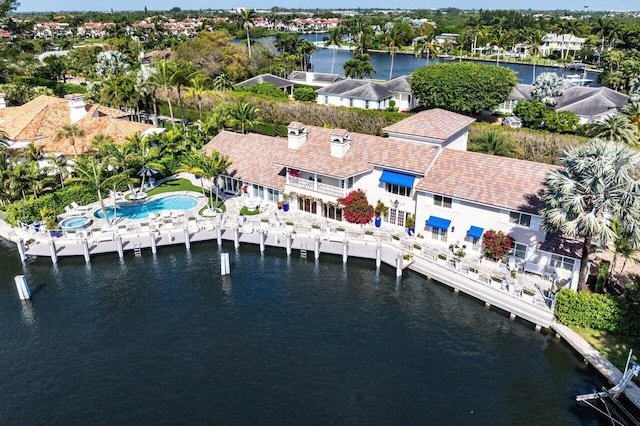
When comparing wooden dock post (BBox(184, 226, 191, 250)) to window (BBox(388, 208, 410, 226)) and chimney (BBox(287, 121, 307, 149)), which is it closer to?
chimney (BBox(287, 121, 307, 149))

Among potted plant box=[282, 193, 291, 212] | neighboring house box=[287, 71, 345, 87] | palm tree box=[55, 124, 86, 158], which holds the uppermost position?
palm tree box=[55, 124, 86, 158]

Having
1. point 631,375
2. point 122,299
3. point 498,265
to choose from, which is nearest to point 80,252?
point 122,299

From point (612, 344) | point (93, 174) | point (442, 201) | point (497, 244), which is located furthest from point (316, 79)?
point (612, 344)

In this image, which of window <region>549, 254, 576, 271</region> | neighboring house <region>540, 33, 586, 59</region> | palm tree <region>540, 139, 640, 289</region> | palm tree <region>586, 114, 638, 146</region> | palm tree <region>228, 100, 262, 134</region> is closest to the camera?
palm tree <region>540, 139, 640, 289</region>

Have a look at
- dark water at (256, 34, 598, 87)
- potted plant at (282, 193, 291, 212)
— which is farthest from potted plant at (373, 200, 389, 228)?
dark water at (256, 34, 598, 87)

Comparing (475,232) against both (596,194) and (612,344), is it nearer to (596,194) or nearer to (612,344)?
(596,194)

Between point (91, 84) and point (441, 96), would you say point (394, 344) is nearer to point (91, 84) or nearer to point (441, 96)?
point (441, 96)
